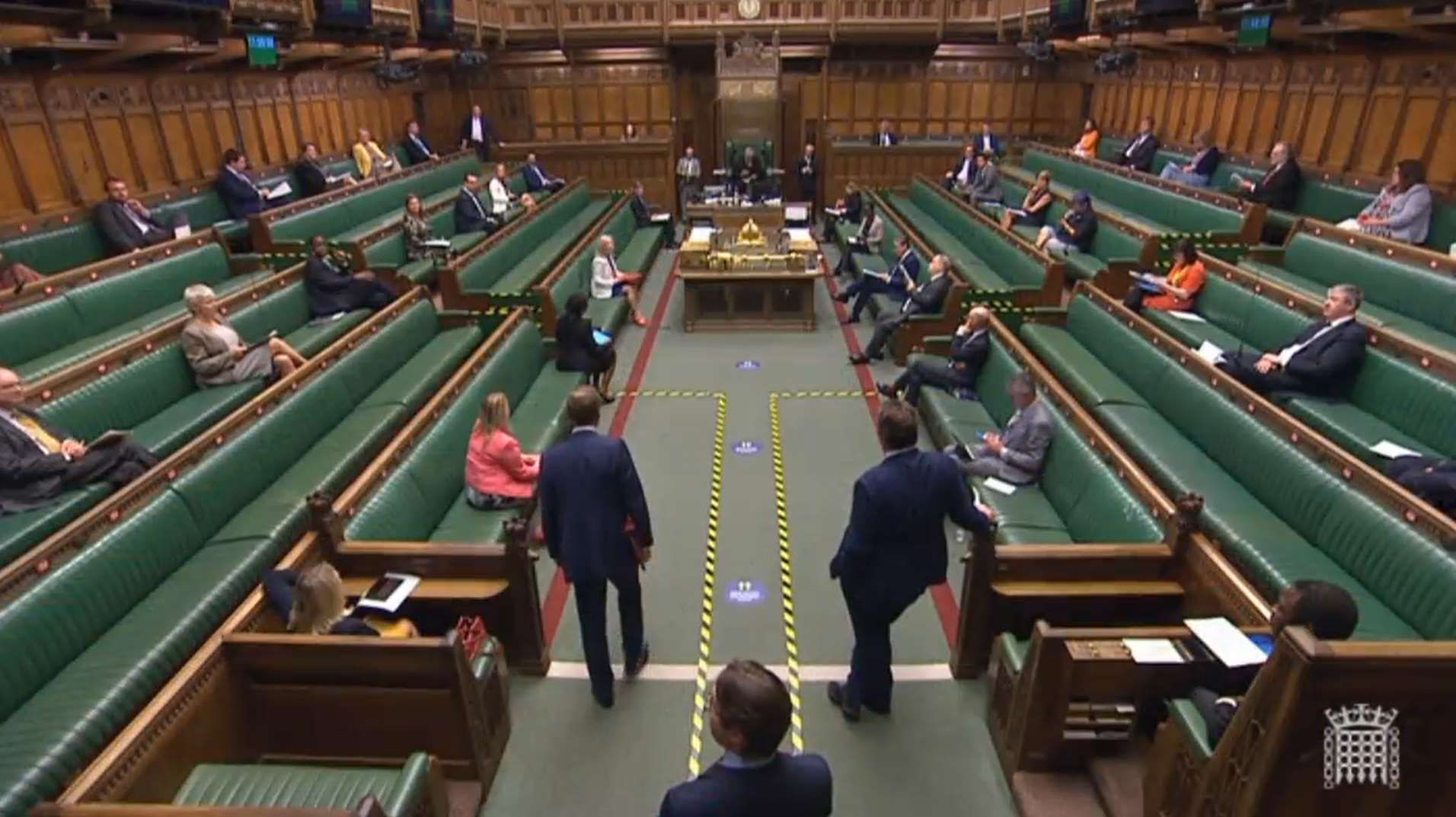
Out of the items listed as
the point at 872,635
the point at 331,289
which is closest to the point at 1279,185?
the point at 872,635

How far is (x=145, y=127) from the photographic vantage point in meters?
9.52

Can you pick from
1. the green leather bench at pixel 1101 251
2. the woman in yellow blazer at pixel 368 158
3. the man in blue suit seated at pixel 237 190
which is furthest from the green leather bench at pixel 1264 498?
the woman in yellow blazer at pixel 368 158

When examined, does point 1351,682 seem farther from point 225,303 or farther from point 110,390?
point 225,303

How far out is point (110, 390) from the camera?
16.6 feet

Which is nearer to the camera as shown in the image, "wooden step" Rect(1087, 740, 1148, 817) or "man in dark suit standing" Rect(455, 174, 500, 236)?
"wooden step" Rect(1087, 740, 1148, 817)

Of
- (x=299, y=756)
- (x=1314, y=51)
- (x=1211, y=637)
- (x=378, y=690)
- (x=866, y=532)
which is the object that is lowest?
(x=299, y=756)

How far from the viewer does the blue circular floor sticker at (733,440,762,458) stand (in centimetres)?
639

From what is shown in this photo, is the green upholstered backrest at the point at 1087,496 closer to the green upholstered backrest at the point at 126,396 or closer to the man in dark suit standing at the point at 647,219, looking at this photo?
the green upholstered backrest at the point at 126,396

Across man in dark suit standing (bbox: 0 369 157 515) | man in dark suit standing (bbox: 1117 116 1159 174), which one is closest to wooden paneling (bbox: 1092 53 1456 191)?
man in dark suit standing (bbox: 1117 116 1159 174)

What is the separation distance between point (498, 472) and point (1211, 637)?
3.57 meters

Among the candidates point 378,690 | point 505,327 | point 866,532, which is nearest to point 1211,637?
point 866,532

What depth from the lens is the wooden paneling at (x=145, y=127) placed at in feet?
26.3

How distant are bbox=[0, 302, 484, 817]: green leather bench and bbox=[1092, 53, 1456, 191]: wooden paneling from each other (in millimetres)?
9939

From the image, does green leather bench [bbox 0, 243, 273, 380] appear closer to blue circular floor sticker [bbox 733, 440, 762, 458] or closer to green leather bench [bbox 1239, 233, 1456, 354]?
blue circular floor sticker [bbox 733, 440, 762, 458]
